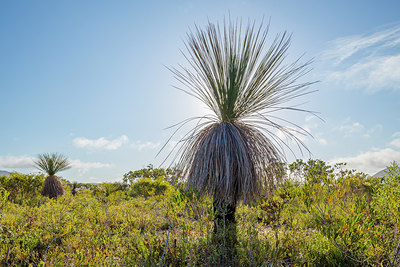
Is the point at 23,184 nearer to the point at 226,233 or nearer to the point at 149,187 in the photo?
the point at 149,187

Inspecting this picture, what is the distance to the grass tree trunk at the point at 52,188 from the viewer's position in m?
11.4

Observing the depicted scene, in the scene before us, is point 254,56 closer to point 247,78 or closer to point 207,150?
point 247,78

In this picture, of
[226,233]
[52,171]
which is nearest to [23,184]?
[52,171]

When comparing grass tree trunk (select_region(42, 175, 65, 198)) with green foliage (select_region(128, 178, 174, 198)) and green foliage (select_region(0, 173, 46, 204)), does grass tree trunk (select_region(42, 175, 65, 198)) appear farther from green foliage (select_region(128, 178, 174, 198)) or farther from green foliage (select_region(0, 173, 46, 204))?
green foliage (select_region(128, 178, 174, 198))

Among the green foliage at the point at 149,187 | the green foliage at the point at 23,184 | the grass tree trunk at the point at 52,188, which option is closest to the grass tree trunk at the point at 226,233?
the green foliage at the point at 149,187

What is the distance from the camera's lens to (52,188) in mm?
11453

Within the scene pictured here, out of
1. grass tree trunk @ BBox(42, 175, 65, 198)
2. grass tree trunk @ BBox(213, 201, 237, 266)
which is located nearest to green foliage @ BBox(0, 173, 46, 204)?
grass tree trunk @ BBox(42, 175, 65, 198)

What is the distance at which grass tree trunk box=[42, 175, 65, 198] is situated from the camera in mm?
11359

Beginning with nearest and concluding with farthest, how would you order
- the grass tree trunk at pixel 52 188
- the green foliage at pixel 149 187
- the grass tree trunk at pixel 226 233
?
1. the grass tree trunk at pixel 226 233
2. the grass tree trunk at pixel 52 188
3. the green foliage at pixel 149 187

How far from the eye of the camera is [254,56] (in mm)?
3660

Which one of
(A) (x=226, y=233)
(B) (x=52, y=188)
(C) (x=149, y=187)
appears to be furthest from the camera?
(C) (x=149, y=187)

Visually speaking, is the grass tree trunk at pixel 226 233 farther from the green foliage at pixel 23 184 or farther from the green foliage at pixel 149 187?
the green foliage at pixel 23 184

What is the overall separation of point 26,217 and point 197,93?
536 centimetres

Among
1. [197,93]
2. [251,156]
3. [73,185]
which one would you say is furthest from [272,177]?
[73,185]
